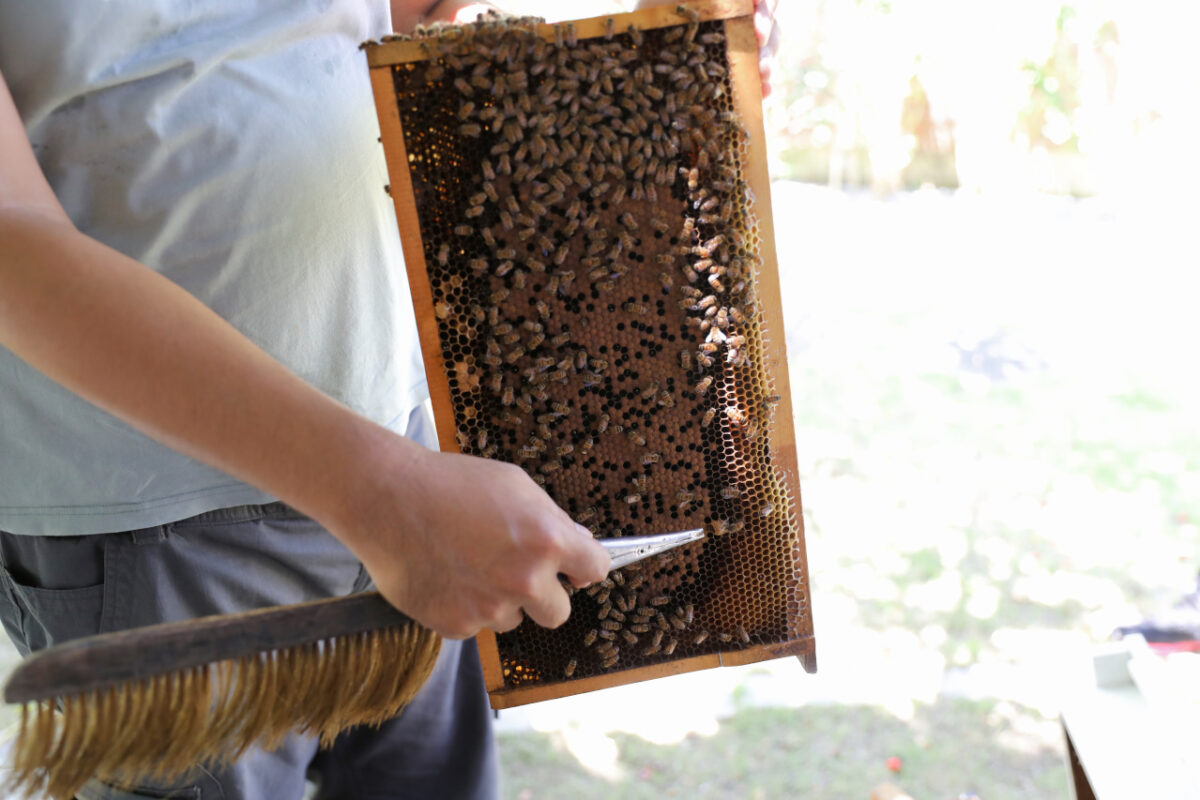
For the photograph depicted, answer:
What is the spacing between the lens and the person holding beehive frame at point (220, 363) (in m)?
1.21

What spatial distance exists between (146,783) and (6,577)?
486 millimetres

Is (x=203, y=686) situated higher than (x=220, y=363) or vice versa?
(x=220, y=363)

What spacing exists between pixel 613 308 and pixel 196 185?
764 millimetres

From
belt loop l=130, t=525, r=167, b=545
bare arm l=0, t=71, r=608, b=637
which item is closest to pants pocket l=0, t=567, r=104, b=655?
belt loop l=130, t=525, r=167, b=545

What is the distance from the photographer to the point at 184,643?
124cm

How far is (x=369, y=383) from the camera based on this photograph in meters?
1.90

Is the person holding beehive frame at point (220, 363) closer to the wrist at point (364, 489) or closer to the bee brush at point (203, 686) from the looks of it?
the wrist at point (364, 489)

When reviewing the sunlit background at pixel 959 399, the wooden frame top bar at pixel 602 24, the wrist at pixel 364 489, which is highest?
the wooden frame top bar at pixel 602 24

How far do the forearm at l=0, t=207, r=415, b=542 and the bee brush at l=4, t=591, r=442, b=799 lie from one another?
221 mm

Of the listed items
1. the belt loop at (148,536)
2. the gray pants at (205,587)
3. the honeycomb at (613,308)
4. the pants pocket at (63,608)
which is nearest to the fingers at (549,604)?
the honeycomb at (613,308)

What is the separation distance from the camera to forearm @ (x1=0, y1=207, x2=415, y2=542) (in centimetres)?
119

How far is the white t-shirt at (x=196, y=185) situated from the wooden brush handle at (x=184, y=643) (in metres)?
0.51

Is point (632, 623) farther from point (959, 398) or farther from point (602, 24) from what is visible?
point (959, 398)

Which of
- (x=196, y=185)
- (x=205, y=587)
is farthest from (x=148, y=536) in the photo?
(x=196, y=185)
